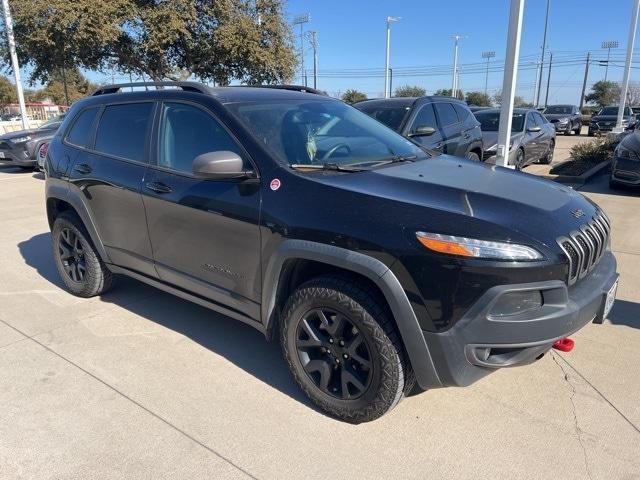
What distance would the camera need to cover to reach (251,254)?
2.99m

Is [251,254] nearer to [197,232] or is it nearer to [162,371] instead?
[197,232]

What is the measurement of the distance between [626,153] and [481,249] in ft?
25.0

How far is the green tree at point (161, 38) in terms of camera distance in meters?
18.2

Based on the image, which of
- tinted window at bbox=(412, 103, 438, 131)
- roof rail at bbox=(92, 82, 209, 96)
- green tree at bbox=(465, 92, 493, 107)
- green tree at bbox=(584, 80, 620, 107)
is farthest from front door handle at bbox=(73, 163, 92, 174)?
green tree at bbox=(584, 80, 620, 107)

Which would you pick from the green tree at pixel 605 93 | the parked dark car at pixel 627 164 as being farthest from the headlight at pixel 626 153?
the green tree at pixel 605 93

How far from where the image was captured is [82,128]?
4406 mm

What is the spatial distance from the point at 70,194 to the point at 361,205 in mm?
2930

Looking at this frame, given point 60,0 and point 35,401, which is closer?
point 35,401

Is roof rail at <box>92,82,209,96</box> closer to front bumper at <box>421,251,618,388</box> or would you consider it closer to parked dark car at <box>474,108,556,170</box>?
front bumper at <box>421,251,618,388</box>

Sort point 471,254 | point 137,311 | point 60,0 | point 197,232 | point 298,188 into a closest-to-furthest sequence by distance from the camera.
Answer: point 471,254
point 298,188
point 197,232
point 137,311
point 60,0

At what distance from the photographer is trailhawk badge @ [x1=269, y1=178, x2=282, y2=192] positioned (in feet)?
9.37

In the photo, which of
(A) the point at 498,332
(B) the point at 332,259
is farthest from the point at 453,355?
(B) the point at 332,259

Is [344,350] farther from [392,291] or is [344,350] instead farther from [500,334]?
[500,334]

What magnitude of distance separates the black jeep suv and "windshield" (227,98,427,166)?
0.01m
